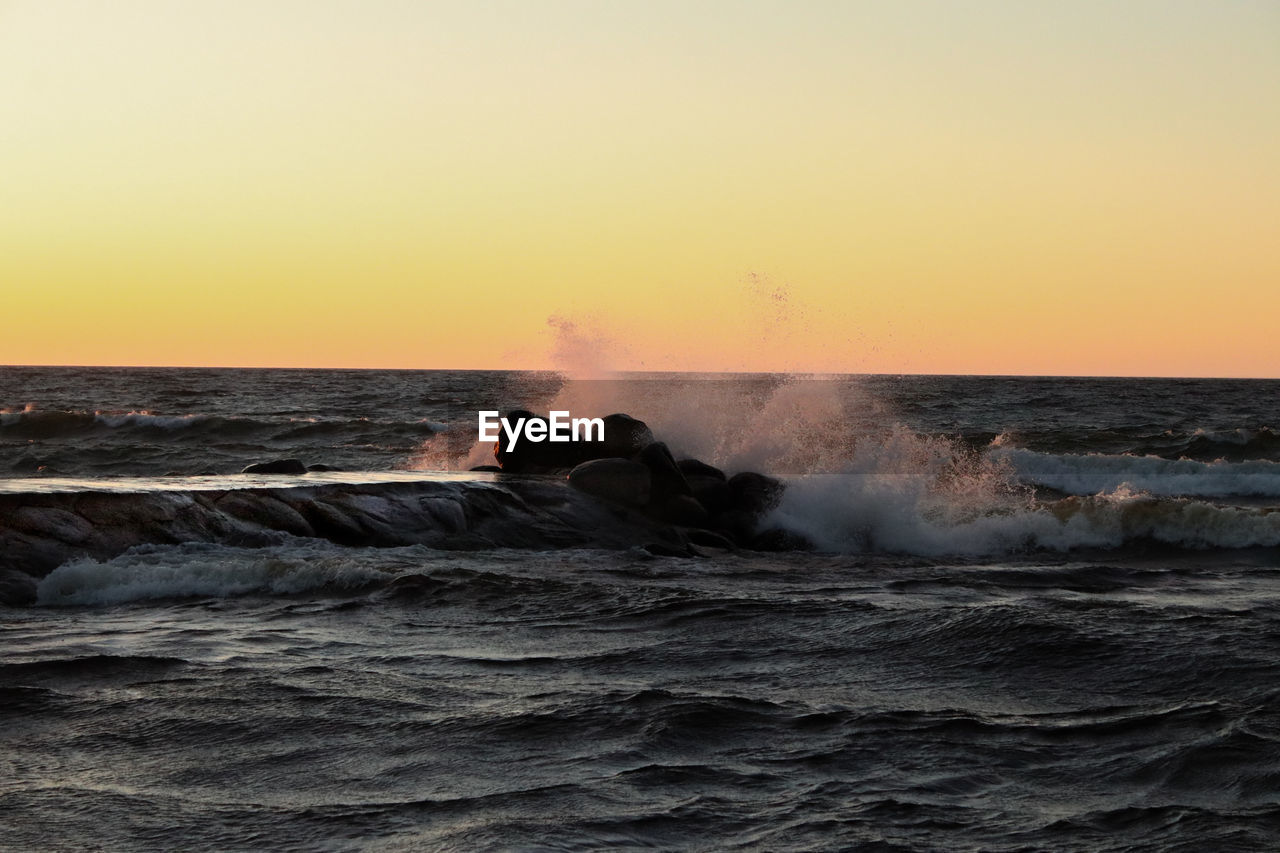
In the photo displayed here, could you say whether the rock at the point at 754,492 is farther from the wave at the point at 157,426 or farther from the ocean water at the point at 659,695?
the wave at the point at 157,426

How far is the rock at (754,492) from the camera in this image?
611 inches

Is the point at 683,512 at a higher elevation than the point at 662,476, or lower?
lower

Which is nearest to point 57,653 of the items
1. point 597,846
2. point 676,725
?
point 676,725

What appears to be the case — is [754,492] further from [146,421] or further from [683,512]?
[146,421]

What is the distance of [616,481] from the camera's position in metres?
14.6

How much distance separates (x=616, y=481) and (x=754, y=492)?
2105mm

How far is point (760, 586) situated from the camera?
10.9 meters

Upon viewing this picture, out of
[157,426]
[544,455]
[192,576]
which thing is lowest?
[192,576]

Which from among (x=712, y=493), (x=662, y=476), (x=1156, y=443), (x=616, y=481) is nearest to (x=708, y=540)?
(x=662, y=476)

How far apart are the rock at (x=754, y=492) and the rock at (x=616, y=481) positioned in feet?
4.93

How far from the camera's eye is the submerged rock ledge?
10.2m

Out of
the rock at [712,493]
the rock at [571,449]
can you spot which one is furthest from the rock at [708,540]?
the rock at [571,449]

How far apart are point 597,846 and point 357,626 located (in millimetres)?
4443

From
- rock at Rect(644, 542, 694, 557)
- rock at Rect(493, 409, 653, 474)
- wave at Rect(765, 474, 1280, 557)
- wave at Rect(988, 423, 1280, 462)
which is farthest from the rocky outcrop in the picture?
wave at Rect(988, 423, 1280, 462)
